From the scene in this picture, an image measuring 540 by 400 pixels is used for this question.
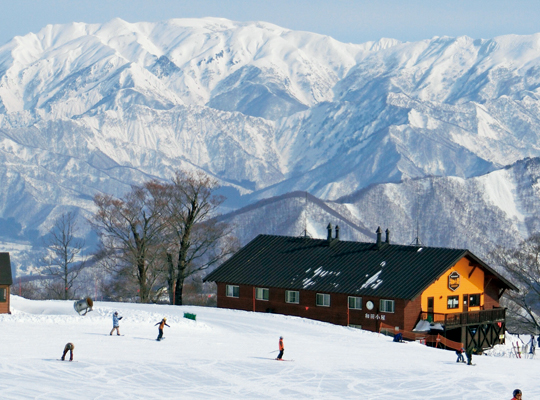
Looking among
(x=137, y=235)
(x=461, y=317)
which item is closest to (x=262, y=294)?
(x=137, y=235)

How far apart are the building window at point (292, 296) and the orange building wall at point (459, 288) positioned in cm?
1034

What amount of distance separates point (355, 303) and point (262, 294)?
29.2 feet

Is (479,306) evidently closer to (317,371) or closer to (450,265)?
(450,265)

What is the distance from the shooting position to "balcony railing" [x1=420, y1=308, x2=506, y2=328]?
235ft

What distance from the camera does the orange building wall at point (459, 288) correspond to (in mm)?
73625

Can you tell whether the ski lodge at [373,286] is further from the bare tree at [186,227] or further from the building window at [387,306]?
the bare tree at [186,227]

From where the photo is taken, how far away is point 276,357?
5312 cm

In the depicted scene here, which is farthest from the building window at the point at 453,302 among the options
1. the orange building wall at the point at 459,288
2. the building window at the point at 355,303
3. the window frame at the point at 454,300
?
the building window at the point at 355,303

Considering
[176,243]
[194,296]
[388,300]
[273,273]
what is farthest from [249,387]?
[194,296]

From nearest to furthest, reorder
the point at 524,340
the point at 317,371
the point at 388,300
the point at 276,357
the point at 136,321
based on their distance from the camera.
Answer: the point at 317,371
the point at 276,357
the point at 136,321
the point at 388,300
the point at 524,340

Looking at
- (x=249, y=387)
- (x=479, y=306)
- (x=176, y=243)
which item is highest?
(x=176, y=243)

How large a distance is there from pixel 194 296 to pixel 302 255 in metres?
29.2

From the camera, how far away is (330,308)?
7506 cm

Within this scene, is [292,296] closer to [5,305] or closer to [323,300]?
[323,300]
